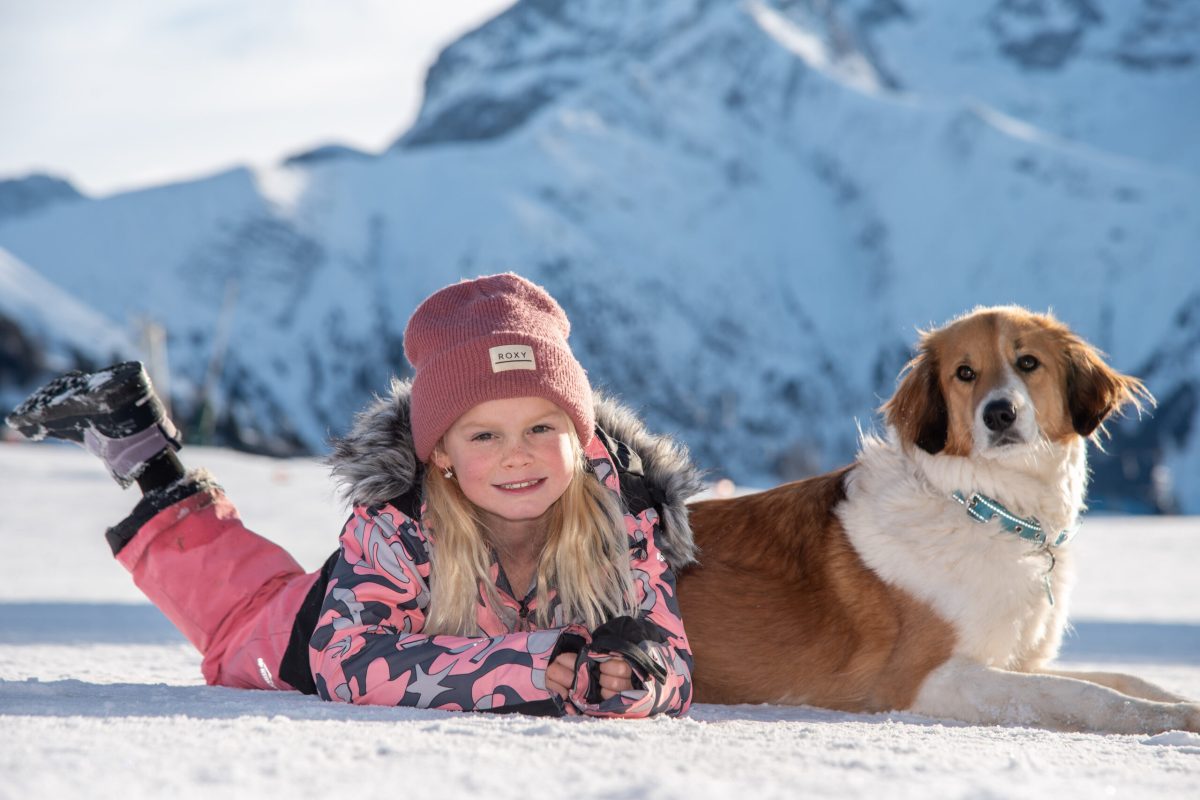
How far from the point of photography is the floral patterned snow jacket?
2.84 m

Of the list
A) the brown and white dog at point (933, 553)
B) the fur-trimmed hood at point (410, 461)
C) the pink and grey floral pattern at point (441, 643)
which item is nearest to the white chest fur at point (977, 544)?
the brown and white dog at point (933, 553)

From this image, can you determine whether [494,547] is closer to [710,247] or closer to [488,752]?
[488,752]

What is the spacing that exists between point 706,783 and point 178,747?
2.97 feet

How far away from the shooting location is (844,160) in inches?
5369

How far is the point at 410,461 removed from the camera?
3.29 m

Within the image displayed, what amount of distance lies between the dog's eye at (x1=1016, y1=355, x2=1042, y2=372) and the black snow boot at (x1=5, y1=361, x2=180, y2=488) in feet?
9.78

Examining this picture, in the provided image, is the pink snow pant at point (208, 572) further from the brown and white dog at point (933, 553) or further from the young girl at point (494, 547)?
the brown and white dog at point (933, 553)

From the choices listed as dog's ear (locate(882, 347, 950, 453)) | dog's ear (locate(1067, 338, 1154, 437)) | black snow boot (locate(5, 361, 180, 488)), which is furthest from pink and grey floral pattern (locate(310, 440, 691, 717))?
dog's ear (locate(1067, 338, 1154, 437))

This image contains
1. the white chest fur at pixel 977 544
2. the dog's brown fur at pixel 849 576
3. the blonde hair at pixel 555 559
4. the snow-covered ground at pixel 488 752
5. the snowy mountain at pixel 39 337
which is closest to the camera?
the snow-covered ground at pixel 488 752

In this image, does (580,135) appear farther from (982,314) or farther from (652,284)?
(982,314)

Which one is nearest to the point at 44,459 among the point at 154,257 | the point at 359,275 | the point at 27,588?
the point at 27,588

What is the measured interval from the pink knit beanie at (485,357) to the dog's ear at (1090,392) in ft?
5.36

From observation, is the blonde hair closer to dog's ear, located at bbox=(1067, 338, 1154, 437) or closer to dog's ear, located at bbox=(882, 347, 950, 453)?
dog's ear, located at bbox=(882, 347, 950, 453)

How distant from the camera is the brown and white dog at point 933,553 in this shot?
358 cm
